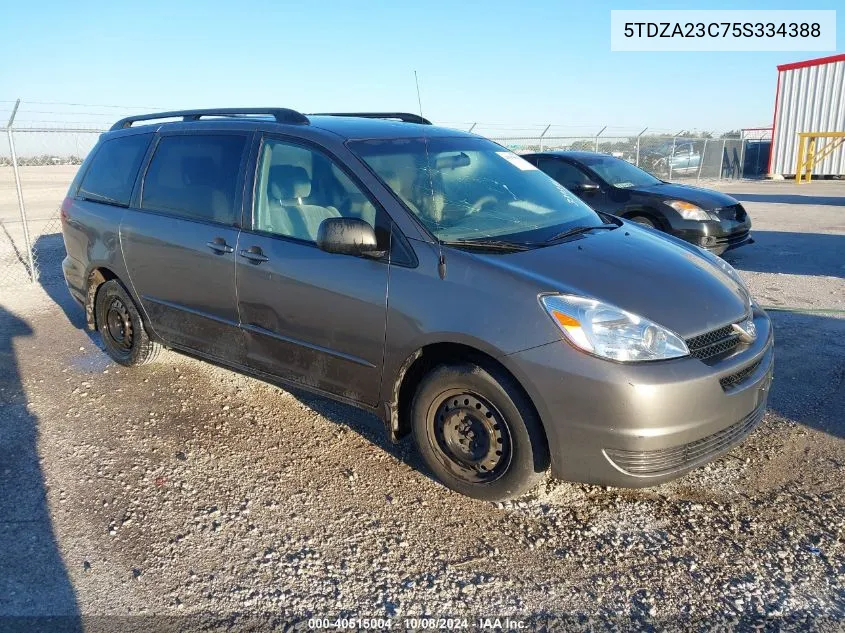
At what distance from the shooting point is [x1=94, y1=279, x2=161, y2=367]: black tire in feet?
16.2

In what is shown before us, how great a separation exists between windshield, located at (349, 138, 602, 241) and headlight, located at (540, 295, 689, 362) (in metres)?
0.69

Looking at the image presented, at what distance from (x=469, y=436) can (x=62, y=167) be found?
38758 millimetres

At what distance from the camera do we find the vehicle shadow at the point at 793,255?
827 centimetres

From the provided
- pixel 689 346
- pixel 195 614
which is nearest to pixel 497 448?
pixel 689 346

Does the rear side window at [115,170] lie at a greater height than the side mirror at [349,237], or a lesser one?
greater

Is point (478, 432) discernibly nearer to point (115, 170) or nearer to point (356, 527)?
point (356, 527)

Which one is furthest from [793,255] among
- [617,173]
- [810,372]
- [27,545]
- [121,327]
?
[27,545]

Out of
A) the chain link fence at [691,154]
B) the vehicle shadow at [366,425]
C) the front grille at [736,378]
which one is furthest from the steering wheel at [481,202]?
the chain link fence at [691,154]

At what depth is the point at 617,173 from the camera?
9141mm

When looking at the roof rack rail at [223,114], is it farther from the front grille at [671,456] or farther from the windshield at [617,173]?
the windshield at [617,173]

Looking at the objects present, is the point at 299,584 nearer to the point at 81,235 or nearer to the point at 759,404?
the point at 759,404

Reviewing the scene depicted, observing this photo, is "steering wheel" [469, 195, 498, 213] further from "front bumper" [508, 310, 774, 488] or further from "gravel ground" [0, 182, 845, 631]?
"gravel ground" [0, 182, 845, 631]

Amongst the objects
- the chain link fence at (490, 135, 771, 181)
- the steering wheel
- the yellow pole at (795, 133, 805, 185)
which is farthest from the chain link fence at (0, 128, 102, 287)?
the yellow pole at (795, 133, 805, 185)

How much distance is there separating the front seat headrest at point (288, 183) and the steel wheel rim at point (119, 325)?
6.11ft
